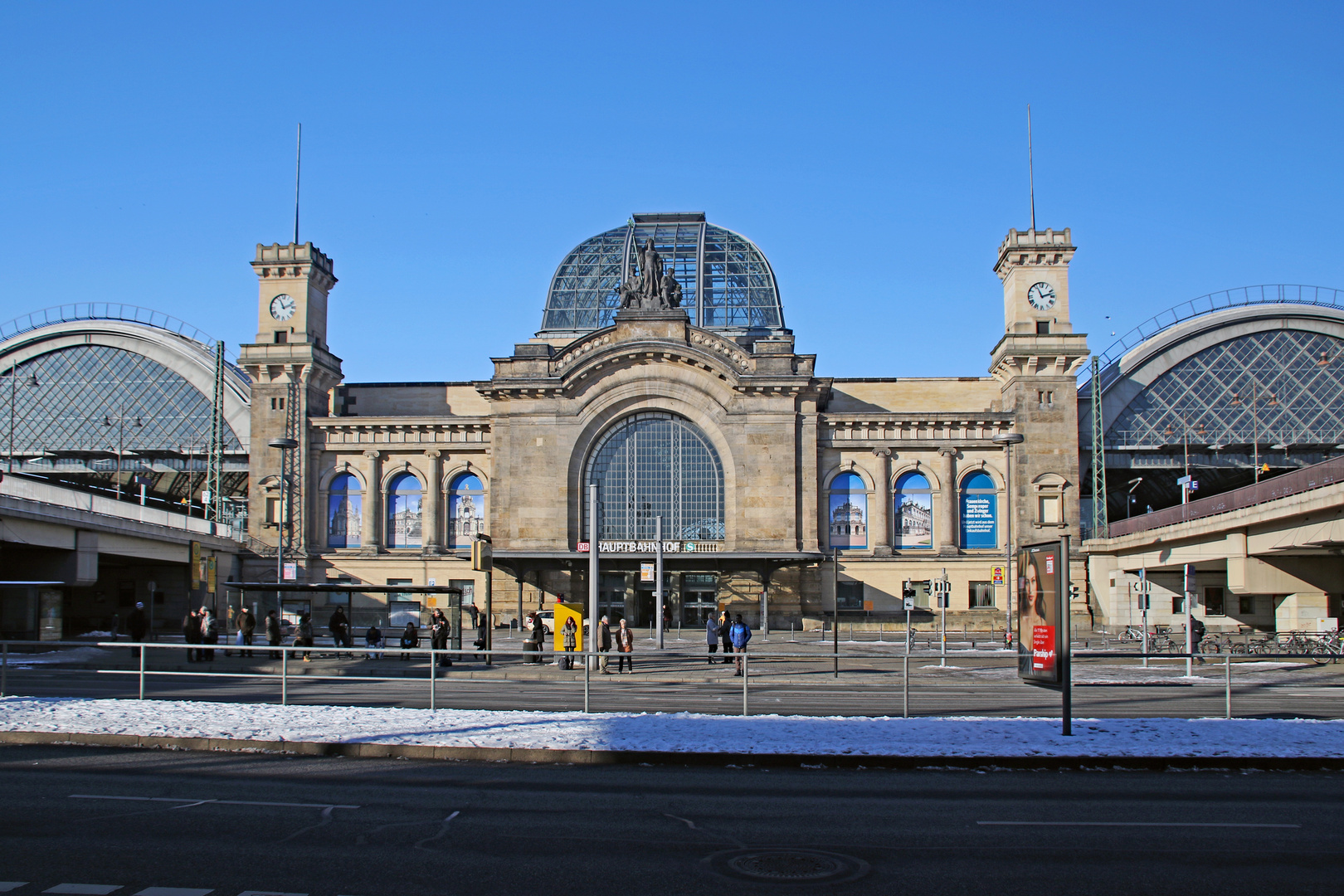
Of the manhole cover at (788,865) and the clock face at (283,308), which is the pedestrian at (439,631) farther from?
the clock face at (283,308)

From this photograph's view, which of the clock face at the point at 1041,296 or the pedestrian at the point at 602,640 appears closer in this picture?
the pedestrian at the point at 602,640

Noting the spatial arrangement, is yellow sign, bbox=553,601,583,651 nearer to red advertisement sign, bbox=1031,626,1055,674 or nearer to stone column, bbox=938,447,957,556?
red advertisement sign, bbox=1031,626,1055,674

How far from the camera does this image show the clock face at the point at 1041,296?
6600 cm

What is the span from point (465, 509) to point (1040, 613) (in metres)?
53.2

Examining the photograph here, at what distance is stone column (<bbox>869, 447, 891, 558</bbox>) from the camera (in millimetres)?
64000

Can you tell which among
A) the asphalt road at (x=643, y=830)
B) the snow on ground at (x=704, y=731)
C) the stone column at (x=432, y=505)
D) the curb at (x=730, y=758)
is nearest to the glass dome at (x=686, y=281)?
the stone column at (x=432, y=505)

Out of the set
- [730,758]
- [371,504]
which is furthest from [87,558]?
[730,758]

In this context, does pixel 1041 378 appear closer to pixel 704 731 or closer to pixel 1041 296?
pixel 1041 296

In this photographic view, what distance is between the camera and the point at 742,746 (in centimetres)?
1602

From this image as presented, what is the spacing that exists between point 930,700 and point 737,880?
16766 millimetres

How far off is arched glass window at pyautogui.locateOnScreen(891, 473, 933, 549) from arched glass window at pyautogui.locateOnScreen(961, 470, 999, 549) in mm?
2041

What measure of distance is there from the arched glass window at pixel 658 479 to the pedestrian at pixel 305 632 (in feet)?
81.6

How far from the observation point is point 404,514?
6750 cm

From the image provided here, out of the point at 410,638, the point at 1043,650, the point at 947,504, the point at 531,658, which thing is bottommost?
the point at 531,658
